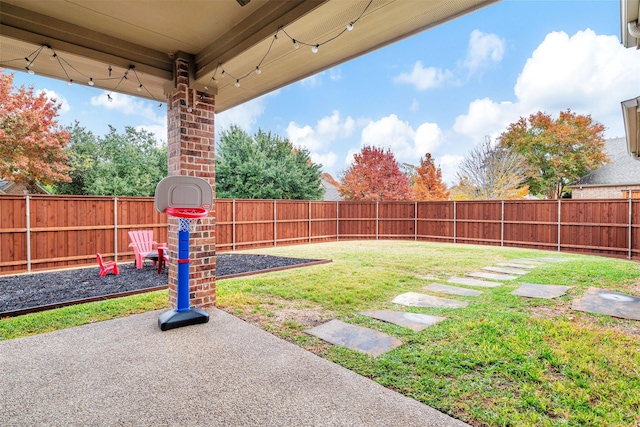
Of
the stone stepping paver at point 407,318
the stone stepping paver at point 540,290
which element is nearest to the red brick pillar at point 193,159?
the stone stepping paver at point 407,318

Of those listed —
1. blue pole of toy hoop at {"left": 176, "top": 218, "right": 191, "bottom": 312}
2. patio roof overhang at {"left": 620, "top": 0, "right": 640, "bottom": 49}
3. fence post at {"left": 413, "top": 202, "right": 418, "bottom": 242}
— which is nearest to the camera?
patio roof overhang at {"left": 620, "top": 0, "right": 640, "bottom": 49}

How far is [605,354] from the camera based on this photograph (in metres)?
2.66

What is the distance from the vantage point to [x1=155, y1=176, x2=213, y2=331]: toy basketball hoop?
3.21 meters

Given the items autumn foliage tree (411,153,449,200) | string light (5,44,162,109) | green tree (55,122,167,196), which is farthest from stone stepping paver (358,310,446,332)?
autumn foliage tree (411,153,449,200)

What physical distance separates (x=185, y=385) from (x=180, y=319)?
116 cm

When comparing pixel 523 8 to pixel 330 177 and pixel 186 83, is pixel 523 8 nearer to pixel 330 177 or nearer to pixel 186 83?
pixel 330 177

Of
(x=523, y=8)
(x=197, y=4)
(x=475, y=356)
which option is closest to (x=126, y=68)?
(x=197, y=4)

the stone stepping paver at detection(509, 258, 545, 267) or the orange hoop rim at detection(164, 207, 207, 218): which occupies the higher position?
the orange hoop rim at detection(164, 207, 207, 218)

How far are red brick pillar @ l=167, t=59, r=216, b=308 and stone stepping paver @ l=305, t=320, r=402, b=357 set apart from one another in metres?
1.40

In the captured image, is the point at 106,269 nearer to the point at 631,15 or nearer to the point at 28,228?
the point at 28,228

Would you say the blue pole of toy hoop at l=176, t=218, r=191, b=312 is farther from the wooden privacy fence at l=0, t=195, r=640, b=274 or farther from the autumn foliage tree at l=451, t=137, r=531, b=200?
the autumn foliage tree at l=451, t=137, r=531, b=200

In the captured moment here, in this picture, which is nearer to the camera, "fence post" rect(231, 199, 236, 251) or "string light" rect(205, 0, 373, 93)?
"string light" rect(205, 0, 373, 93)

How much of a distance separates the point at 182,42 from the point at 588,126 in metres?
22.1

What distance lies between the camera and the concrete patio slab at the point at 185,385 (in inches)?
72.6
